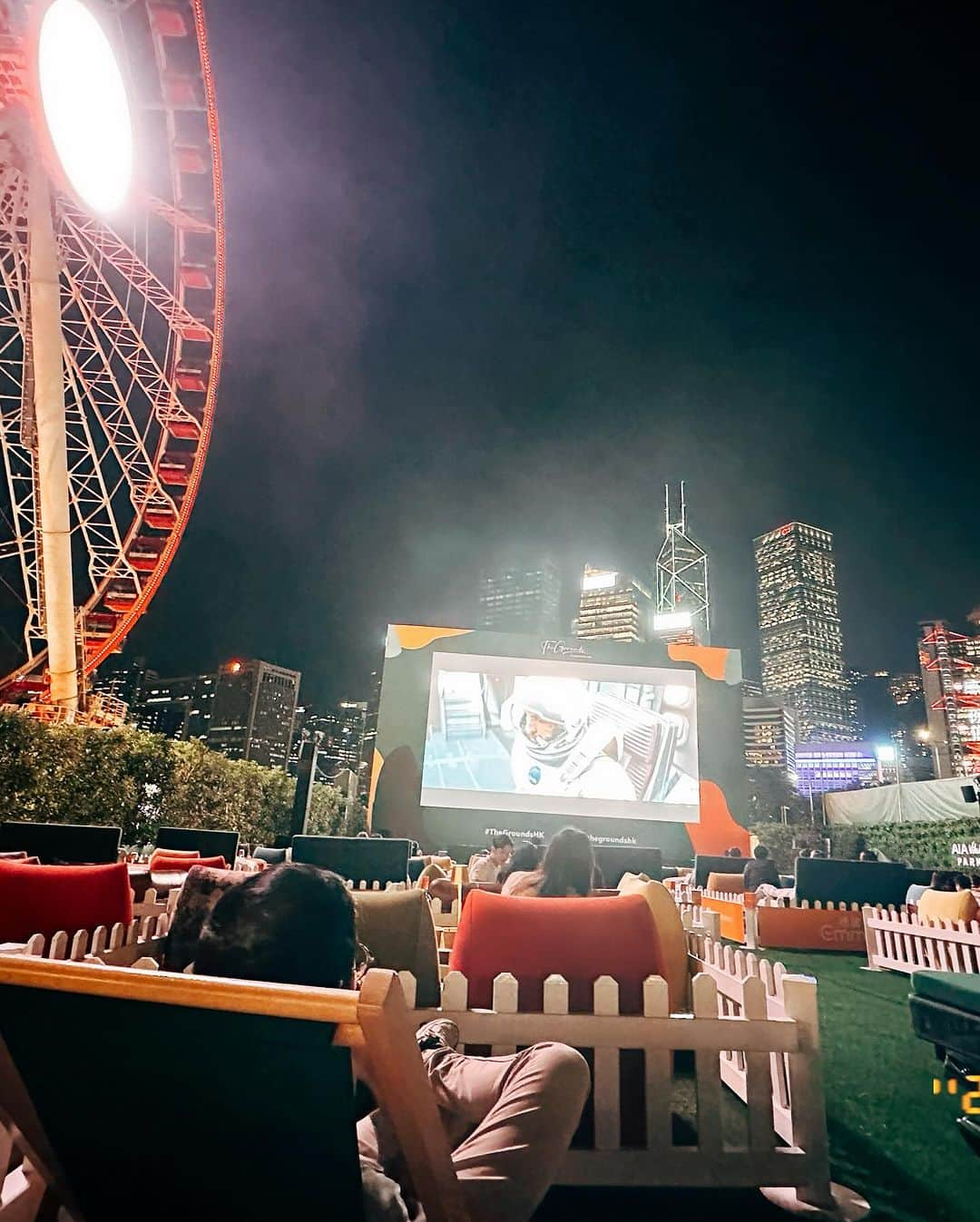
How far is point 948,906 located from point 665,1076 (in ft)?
14.6

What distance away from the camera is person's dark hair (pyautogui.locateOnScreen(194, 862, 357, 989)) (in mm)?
1224

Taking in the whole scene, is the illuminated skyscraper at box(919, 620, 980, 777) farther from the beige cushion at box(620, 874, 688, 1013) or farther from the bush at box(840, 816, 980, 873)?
the beige cushion at box(620, 874, 688, 1013)

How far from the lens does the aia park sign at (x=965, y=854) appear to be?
14.4 meters

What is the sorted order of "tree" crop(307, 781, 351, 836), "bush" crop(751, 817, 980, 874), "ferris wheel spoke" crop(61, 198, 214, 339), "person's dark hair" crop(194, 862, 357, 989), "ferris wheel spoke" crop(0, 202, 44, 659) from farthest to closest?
"tree" crop(307, 781, 351, 836)
"bush" crop(751, 817, 980, 874)
"ferris wheel spoke" crop(61, 198, 214, 339)
"ferris wheel spoke" crop(0, 202, 44, 659)
"person's dark hair" crop(194, 862, 357, 989)

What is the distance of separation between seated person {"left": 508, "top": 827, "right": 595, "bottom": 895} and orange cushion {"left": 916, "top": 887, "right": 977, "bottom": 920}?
3520 millimetres

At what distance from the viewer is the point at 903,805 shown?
57.5 feet

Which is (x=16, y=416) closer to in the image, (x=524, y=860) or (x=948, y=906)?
(x=524, y=860)

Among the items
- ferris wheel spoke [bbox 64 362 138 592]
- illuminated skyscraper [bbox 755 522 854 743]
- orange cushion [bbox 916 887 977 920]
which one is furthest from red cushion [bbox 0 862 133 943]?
illuminated skyscraper [bbox 755 522 854 743]

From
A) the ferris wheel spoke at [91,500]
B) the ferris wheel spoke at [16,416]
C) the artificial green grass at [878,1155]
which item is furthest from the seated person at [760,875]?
the ferris wheel spoke at [16,416]

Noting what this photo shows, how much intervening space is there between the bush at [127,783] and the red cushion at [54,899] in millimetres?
9509

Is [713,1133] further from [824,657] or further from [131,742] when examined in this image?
[824,657]

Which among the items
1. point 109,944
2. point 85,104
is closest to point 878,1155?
point 109,944

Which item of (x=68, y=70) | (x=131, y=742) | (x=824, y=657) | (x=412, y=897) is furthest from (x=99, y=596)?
(x=824, y=657)

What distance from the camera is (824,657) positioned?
81.1 meters
